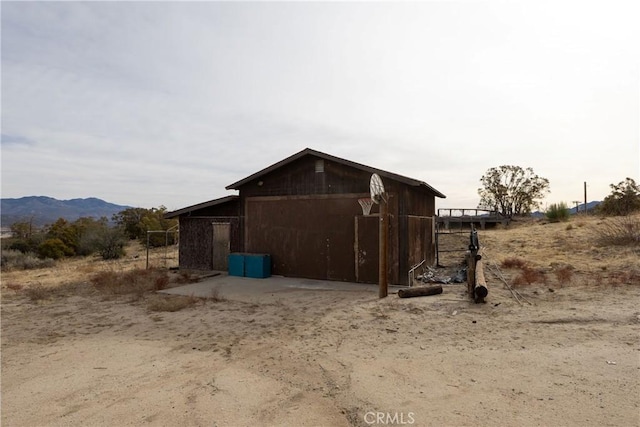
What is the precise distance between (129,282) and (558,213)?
3082 centimetres

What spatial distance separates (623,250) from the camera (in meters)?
15.0

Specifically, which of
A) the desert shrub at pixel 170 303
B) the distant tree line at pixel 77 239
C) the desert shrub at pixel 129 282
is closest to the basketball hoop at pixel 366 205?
the desert shrub at pixel 170 303

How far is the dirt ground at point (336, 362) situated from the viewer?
3.91 m

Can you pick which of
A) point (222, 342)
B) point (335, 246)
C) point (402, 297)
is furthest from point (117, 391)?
point (335, 246)

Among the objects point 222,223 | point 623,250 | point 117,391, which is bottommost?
point 117,391

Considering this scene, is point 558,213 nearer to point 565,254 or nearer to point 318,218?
point 565,254

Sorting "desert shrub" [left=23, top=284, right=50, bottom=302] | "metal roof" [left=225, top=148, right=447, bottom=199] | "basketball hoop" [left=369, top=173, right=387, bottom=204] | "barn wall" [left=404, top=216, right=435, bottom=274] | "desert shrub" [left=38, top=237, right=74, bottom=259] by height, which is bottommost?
"desert shrub" [left=23, top=284, right=50, bottom=302]

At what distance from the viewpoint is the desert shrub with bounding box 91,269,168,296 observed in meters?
11.5

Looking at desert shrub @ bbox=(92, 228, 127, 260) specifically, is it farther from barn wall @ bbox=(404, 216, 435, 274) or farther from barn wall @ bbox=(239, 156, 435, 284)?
barn wall @ bbox=(404, 216, 435, 274)

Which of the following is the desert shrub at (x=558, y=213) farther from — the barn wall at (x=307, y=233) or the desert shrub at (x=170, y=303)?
the desert shrub at (x=170, y=303)

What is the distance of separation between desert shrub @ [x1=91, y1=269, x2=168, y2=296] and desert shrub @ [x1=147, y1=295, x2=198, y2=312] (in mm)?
1309

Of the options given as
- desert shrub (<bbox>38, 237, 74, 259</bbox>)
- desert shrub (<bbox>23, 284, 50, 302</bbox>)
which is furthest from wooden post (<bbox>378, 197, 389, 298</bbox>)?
desert shrub (<bbox>38, 237, 74, 259</bbox>)

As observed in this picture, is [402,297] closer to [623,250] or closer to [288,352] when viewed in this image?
[288,352]

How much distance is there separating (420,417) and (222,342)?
3866 millimetres
